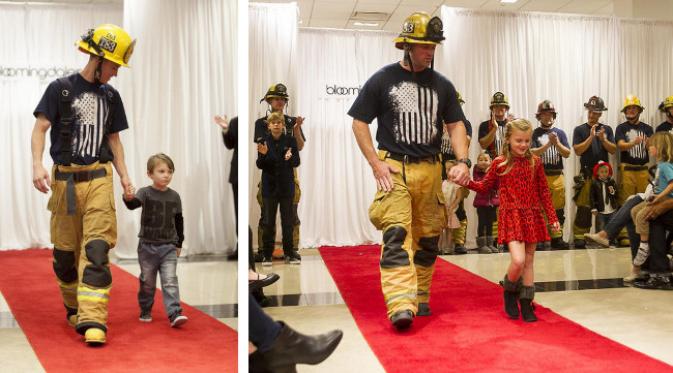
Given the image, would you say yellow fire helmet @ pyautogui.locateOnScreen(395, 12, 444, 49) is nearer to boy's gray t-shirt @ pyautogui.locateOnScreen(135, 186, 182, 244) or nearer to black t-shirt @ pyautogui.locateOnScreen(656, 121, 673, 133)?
boy's gray t-shirt @ pyautogui.locateOnScreen(135, 186, 182, 244)

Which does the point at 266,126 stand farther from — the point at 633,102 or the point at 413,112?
the point at 633,102

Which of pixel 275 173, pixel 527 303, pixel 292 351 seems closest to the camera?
pixel 292 351

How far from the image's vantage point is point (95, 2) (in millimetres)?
2195

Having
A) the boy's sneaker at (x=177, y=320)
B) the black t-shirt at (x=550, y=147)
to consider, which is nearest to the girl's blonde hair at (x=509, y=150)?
the boy's sneaker at (x=177, y=320)

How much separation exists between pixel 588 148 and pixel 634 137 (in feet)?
1.19

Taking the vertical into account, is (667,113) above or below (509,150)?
above

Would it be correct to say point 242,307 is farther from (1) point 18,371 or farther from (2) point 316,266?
(2) point 316,266

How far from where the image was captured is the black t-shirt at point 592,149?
5.04m

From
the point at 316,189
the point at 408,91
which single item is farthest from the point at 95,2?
Answer: the point at 316,189

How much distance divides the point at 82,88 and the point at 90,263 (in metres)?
0.60

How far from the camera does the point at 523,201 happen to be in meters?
3.09

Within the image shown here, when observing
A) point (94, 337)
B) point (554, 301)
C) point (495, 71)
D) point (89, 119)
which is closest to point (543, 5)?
point (495, 71)

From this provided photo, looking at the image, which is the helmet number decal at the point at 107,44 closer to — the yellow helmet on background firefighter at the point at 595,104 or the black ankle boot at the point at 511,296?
the black ankle boot at the point at 511,296

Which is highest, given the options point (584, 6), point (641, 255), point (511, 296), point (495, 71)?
point (584, 6)
